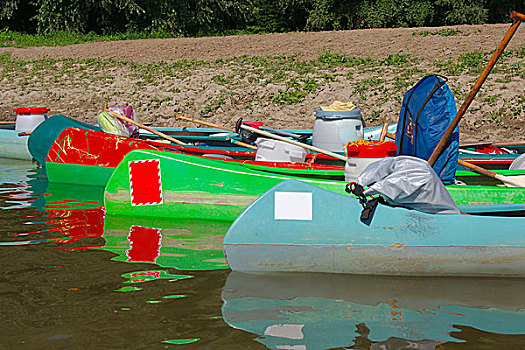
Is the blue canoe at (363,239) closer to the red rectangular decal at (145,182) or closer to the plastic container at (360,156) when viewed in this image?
the plastic container at (360,156)

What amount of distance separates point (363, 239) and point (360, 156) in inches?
63.5

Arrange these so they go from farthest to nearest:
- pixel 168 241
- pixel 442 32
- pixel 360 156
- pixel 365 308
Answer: pixel 442 32 < pixel 360 156 < pixel 168 241 < pixel 365 308

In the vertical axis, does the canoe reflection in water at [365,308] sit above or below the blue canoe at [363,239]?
below

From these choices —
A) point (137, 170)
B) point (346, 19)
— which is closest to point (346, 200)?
point (137, 170)

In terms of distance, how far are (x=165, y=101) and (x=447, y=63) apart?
627 cm

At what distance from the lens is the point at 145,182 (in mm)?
6324

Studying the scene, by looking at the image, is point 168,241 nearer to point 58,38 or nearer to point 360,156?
point 360,156

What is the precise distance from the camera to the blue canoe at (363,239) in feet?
14.5

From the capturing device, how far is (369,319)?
383cm

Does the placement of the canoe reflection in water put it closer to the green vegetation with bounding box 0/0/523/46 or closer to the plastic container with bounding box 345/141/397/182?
the plastic container with bounding box 345/141/397/182

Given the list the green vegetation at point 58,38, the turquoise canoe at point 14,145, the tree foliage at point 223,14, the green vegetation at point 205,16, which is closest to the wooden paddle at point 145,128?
the turquoise canoe at point 14,145

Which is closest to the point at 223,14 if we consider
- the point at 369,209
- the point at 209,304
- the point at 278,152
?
the point at 278,152

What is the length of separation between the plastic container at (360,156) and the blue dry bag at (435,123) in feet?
1.00

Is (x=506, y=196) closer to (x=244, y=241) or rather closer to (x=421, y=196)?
(x=421, y=196)
